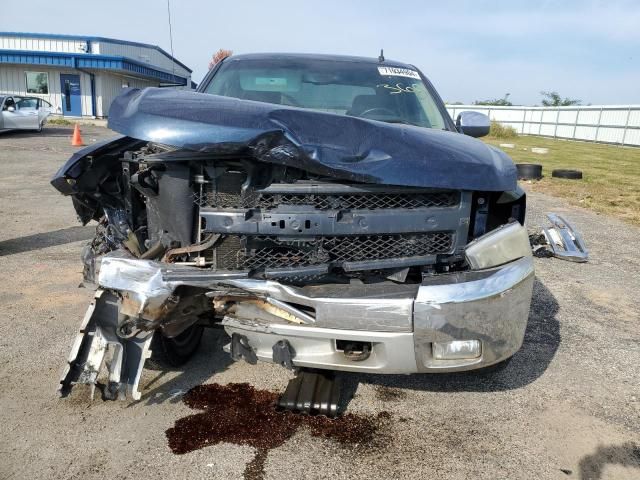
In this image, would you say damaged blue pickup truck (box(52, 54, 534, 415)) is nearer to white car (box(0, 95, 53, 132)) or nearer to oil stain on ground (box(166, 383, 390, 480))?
oil stain on ground (box(166, 383, 390, 480))

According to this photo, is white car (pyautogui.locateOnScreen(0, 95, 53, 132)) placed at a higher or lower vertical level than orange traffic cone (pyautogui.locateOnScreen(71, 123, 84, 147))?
higher

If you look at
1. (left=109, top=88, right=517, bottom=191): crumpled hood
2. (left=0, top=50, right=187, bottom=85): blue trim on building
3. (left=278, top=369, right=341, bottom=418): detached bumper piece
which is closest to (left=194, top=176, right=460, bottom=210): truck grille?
(left=109, top=88, right=517, bottom=191): crumpled hood

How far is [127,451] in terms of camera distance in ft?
8.30

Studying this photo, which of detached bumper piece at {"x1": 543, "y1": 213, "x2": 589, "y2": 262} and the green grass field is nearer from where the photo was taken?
detached bumper piece at {"x1": 543, "y1": 213, "x2": 589, "y2": 262}

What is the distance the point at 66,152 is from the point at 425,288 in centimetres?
1519

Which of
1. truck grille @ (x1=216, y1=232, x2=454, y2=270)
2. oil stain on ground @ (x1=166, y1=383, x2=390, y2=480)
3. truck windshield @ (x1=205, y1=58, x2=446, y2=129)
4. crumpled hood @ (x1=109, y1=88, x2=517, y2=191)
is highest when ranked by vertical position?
truck windshield @ (x1=205, y1=58, x2=446, y2=129)

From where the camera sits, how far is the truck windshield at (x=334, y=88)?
377 cm

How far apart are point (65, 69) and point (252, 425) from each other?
3178 cm

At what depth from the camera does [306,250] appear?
250 cm

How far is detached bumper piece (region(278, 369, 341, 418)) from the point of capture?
9.30 ft

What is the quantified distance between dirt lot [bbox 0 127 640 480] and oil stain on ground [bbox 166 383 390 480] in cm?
5

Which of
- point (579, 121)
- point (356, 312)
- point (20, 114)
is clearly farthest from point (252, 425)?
point (579, 121)

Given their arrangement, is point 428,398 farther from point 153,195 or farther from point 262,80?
point 262,80

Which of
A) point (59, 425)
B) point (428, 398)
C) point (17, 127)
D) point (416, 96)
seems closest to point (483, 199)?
point (428, 398)
